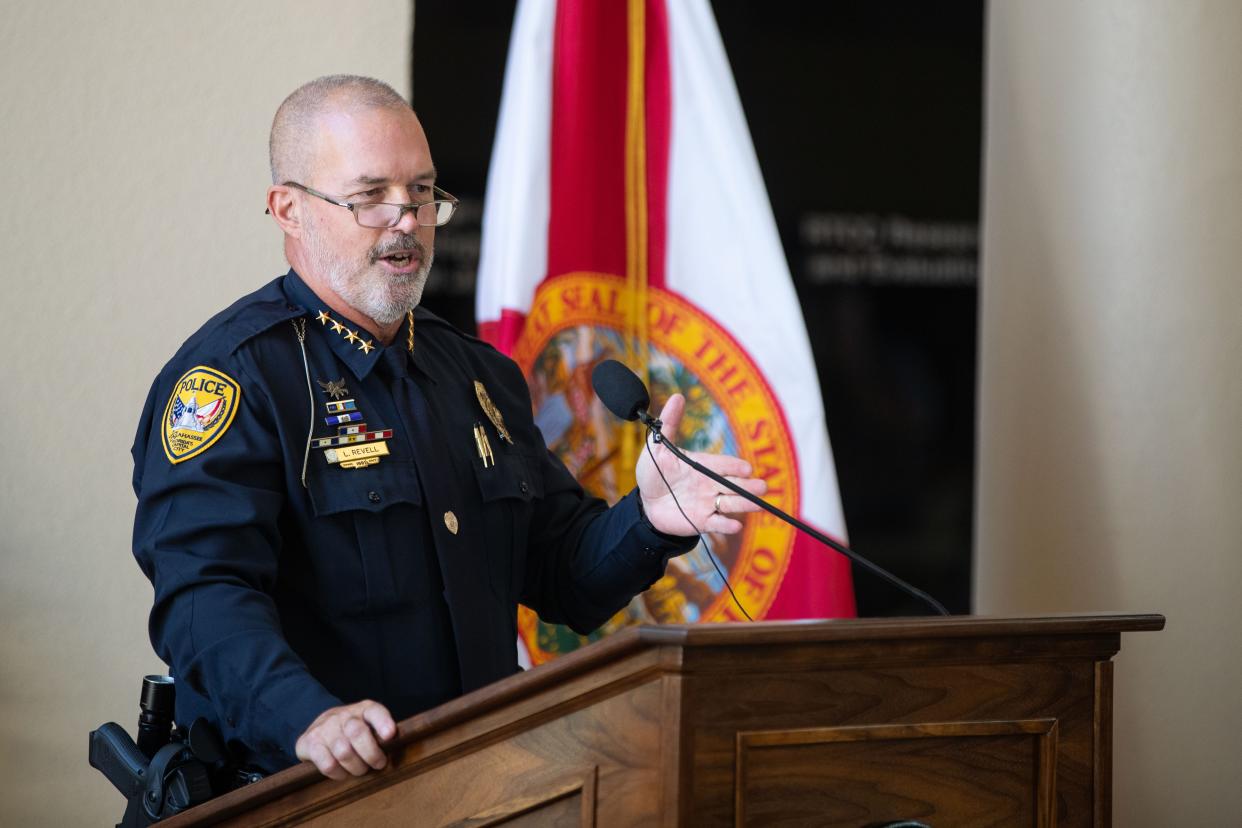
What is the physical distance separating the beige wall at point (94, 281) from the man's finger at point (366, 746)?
133cm

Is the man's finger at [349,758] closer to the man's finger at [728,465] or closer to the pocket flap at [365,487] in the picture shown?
the pocket flap at [365,487]

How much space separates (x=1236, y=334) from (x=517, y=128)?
60.3 inches

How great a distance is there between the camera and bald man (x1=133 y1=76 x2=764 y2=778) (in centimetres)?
156

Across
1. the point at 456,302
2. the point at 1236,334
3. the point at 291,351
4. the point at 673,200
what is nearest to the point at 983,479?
the point at 1236,334

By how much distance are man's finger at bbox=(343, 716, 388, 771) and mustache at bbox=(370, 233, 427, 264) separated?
740 mm

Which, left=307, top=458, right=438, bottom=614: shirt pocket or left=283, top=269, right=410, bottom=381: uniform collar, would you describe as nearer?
left=307, top=458, right=438, bottom=614: shirt pocket

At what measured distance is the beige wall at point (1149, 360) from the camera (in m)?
2.80

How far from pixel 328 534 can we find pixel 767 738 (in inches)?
28.2

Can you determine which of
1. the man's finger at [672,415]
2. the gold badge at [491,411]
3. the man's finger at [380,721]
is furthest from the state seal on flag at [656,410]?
the man's finger at [380,721]

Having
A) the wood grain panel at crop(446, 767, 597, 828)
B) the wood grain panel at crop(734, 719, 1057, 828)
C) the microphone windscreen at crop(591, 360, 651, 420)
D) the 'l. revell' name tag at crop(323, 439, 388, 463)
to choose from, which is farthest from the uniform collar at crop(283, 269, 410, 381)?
the wood grain panel at crop(734, 719, 1057, 828)

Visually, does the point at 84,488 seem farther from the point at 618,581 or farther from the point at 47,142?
the point at 618,581

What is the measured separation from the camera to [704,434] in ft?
8.99

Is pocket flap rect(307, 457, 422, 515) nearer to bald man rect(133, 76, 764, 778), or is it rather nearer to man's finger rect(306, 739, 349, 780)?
bald man rect(133, 76, 764, 778)

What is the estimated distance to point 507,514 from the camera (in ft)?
6.34
